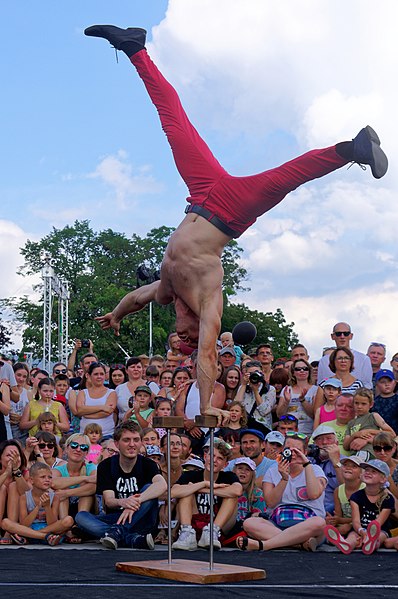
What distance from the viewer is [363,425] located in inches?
311

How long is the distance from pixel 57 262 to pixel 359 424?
123ft

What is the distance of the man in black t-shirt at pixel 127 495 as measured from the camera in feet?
24.5

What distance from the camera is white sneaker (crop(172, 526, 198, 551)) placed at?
7293 mm

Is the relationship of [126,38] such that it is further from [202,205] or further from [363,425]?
[363,425]

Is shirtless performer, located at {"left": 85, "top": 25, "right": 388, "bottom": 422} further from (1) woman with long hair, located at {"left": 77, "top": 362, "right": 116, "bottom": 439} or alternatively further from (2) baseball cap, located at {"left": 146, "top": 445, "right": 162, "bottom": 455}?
(1) woman with long hair, located at {"left": 77, "top": 362, "right": 116, "bottom": 439}

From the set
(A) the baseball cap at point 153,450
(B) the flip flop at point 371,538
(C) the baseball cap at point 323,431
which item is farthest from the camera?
(A) the baseball cap at point 153,450

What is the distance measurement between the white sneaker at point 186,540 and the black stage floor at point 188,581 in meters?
0.15

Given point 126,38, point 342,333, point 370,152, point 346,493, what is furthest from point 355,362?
point 126,38

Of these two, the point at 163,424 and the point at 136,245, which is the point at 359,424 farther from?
the point at 136,245

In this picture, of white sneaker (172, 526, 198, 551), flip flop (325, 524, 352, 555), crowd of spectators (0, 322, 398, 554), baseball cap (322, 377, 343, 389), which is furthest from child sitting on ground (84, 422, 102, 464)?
flip flop (325, 524, 352, 555)

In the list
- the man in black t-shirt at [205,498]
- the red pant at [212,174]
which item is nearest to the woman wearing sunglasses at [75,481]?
the man in black t-shirt at [205,498]

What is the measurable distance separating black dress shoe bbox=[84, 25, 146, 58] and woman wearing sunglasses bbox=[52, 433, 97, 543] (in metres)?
3.69

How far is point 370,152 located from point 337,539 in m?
3.32

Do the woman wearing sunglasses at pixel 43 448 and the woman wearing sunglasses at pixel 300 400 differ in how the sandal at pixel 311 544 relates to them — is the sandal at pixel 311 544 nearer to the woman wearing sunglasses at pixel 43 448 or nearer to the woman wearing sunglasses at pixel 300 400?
the woman wearing sunglasses at pixel 300 400
